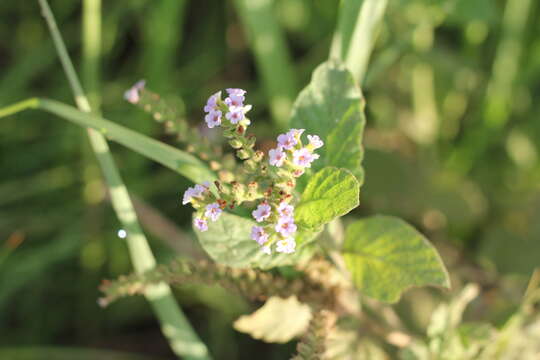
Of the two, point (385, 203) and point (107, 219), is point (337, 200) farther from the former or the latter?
point (107, 219)

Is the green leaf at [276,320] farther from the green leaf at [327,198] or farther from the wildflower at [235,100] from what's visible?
the wildflower at [235,100]

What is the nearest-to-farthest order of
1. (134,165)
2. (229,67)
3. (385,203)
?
(385,203) < (134,165) < (229,67)

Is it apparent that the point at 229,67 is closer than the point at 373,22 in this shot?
No

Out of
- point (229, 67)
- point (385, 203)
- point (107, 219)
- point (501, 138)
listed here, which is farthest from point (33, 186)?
point (501, 138)

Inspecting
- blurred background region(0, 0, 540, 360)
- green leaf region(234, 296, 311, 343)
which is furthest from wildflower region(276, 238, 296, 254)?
blurred background region(0, 0, 540, 360)

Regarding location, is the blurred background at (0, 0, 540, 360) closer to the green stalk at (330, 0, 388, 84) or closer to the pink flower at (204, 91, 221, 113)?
the green stalk at (330, 0, 388, 84)

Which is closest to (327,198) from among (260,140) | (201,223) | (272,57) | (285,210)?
(285,210)

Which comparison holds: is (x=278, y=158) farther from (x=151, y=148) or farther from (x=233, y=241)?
(x=151, y=148)
